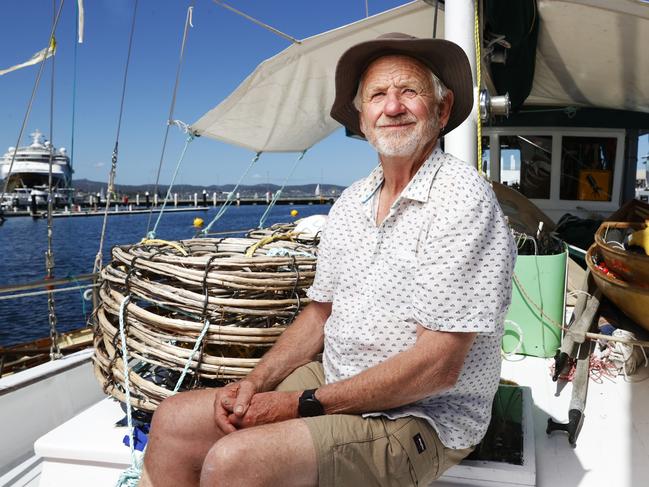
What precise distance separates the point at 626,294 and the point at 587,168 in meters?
4.75

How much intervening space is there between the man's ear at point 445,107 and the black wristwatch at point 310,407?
101cm

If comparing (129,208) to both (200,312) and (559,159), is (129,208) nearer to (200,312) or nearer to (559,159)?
(559,159)

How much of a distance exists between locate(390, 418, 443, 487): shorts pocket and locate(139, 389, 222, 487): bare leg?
0.56m

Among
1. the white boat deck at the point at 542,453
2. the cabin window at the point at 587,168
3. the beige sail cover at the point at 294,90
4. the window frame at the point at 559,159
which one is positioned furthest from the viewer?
the cabin window at the point at 587,168

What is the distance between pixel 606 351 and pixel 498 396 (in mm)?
1398

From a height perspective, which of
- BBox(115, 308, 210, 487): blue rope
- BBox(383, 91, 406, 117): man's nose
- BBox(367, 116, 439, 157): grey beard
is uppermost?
BBox(383, 91, 406, 117): man's nose

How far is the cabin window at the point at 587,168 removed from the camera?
676 centimetres

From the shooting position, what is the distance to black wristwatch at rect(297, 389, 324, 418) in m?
1.49

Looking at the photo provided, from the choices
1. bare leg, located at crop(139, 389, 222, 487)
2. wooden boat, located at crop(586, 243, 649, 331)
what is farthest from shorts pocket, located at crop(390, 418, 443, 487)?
wooden boat, located at crop(586, 243, 649, 331)

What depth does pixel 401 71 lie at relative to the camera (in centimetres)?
172

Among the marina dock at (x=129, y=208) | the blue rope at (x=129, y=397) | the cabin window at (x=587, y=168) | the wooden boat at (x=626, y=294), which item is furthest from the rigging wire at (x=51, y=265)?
the marina dock at (x=129, y=208)

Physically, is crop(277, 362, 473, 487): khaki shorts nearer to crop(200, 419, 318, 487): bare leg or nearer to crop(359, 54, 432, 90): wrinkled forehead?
crop(200, 419, 318, 487): bare leg

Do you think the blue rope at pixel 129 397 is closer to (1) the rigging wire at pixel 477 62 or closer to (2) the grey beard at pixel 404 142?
(2) the grey beard at pixel 404 142

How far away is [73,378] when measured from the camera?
113 inches
